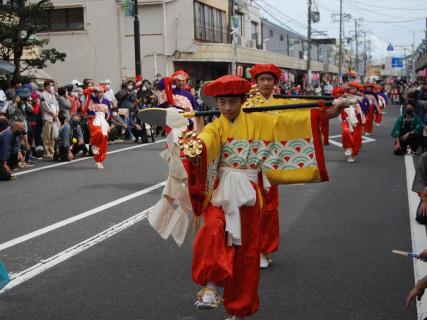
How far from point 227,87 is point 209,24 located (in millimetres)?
33215

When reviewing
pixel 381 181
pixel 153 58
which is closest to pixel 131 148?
pixel 381 181

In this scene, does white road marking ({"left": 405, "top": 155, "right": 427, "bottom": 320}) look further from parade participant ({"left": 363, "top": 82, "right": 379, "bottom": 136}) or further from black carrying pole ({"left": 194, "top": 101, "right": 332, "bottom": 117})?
parade participant ({"left": 363, "top": 82, "right": 379, "bottom": 136})

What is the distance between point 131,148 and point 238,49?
21.9m

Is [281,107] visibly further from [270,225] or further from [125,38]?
[125,38]

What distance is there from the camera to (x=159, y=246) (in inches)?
251

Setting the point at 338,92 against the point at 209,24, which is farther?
the point at 209,24

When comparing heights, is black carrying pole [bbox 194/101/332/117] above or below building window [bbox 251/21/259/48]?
below

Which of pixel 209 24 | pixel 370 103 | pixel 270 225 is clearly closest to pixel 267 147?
pixel 270 225

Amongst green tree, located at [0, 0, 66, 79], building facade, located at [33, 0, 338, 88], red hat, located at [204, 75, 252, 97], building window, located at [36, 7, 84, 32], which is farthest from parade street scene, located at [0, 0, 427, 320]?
building window, located at [36, 7, 84, 32]

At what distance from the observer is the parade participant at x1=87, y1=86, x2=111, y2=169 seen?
12.6m

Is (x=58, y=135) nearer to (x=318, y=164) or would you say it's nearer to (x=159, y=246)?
(x=159, y=246)

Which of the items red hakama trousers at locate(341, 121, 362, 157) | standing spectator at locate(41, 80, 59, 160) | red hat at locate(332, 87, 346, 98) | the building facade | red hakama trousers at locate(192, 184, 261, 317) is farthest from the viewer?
the building facade

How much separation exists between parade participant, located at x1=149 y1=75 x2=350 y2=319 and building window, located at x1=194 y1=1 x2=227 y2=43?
29.9m

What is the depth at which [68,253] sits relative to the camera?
20.2 ft
